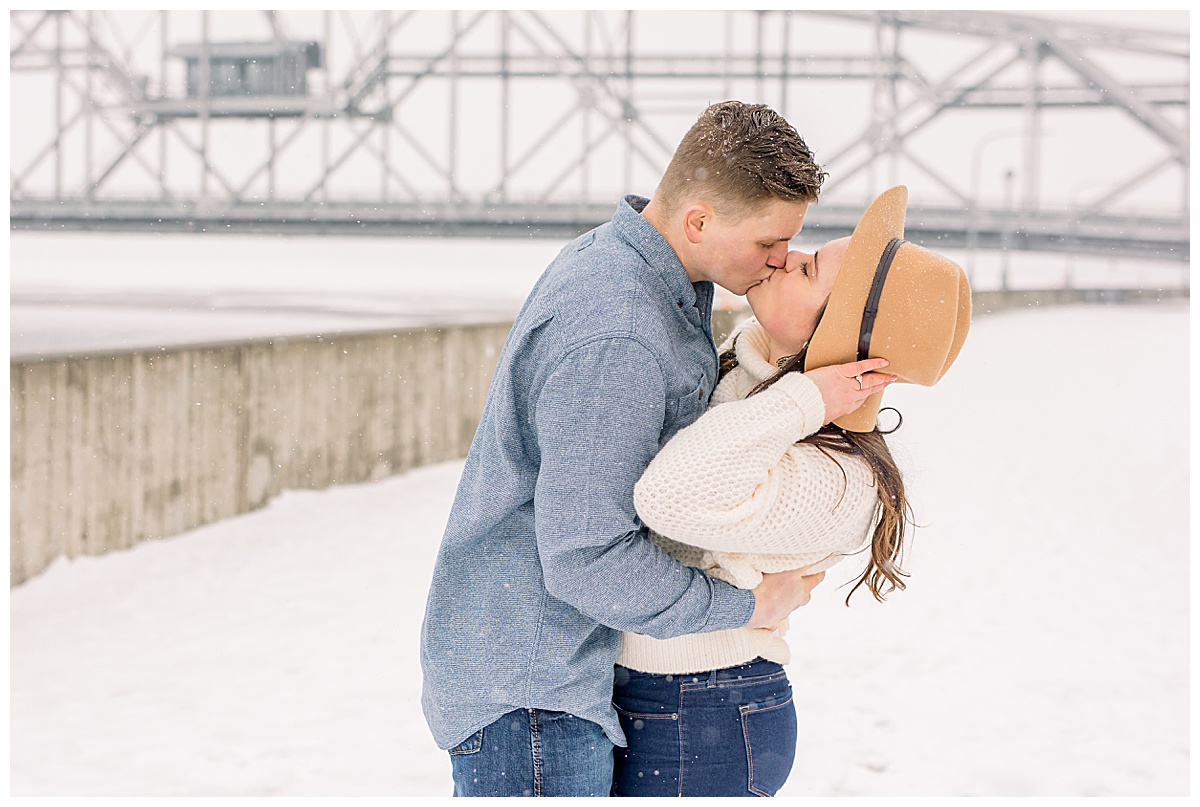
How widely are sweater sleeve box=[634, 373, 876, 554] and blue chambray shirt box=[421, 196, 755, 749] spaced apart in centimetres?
4

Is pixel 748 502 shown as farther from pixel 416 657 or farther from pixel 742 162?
pixel 416 657

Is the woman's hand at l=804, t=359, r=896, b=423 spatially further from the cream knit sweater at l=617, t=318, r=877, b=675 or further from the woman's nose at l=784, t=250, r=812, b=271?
the woman's nose at l=784, t=250, r=812, b=271

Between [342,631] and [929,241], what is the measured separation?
16.4 metres

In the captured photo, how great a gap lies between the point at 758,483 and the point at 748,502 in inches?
1.1

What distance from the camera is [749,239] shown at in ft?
4.45

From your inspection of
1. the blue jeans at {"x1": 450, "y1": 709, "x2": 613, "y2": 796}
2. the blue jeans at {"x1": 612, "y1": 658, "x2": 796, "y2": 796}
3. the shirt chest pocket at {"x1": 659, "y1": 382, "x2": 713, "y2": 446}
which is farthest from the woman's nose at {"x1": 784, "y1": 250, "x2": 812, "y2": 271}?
the blue jeans at {"x1": 450, "y1": 709, "x2": 613, "y2": 796}

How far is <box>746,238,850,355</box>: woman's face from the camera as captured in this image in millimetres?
1494

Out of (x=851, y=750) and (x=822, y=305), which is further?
(x=851, y=750)

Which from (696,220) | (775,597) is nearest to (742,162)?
Result: (696,220)

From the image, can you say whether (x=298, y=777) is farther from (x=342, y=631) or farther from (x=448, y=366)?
(x=448, y=366)

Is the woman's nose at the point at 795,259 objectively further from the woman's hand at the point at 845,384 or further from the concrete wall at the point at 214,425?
the concrete wall at the point at 214,425

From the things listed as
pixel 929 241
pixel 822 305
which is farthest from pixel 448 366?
pixel 929 241

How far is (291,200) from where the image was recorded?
65.0ft

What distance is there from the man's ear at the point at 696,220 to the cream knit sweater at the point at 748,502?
0.22 m
